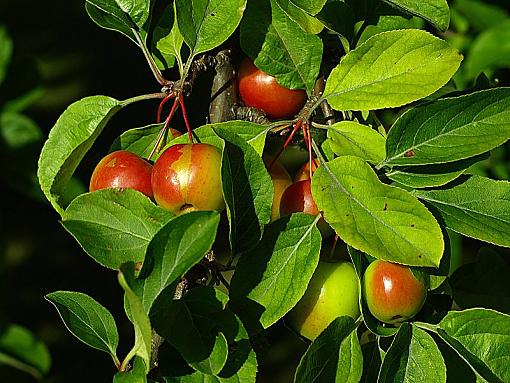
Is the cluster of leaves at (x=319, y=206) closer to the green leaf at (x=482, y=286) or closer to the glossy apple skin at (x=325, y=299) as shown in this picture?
the glossy apple skin at (x=325, y=299)

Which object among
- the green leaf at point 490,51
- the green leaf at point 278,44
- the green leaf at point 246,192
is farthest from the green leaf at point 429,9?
the green leaf at point 490,51

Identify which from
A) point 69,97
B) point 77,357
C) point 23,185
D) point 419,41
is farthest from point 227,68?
point 69,97

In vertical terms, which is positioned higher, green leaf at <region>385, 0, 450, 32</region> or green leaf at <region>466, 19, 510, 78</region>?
green leaf at <region>385, 0, 450, 32</region>

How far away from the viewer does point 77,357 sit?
2.83m

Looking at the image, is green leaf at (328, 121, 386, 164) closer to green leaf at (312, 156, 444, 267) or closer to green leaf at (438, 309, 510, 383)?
green leaf at (312, 156, 444, 267)

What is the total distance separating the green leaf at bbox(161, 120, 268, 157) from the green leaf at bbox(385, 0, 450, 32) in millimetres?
187

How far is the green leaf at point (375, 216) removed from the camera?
75cm

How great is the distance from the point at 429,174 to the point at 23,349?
4.58ft

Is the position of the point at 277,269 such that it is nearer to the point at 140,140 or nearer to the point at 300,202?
the point at 300,202

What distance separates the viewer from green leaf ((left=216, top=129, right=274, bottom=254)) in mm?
771

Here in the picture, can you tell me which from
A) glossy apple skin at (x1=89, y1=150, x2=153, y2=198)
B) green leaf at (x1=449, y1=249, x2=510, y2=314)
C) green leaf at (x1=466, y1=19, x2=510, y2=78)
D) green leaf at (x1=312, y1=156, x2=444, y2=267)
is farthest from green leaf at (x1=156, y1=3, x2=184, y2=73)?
green leaf at (x1=466, y1=19, x2=510, y2=78)

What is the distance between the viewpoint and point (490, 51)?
5.10 feet

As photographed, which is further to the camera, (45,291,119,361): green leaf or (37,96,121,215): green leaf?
(37,96,121,215): green leaf

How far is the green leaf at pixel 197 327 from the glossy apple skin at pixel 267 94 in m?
0.28
